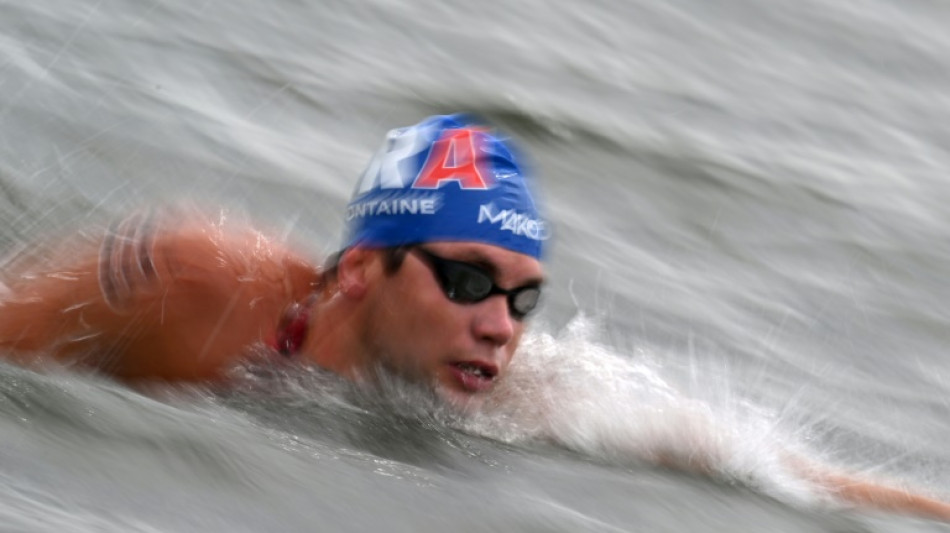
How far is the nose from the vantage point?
6.01 meters

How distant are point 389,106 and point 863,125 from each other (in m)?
4.35

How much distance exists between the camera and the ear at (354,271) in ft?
20.6

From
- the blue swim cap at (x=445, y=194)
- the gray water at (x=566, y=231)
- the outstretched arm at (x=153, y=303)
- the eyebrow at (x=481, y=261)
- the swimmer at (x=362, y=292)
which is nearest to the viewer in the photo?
the gray water at (x=566, y=231)

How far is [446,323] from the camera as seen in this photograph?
605cm

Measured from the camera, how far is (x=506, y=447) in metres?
6.02

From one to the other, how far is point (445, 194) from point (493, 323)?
1.85ft

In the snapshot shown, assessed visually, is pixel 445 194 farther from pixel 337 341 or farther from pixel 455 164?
pixel 337 341

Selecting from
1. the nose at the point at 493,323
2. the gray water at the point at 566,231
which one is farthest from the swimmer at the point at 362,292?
the gray water at the point at 566,231

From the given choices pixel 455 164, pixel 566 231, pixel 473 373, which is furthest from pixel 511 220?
pixel 566 231

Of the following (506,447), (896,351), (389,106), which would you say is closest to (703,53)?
(389,106)

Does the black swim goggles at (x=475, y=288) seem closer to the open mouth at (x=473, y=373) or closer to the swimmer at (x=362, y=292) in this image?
the swimmer at (x=362, y=292)

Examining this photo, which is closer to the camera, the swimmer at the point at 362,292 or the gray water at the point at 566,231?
the gray water at the point at 566,231

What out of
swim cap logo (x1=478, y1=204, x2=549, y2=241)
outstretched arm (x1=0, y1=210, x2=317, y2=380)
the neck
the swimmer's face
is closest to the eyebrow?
the swimmer's face

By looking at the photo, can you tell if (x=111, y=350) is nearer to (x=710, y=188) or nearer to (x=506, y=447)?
(x=506, y=447)
